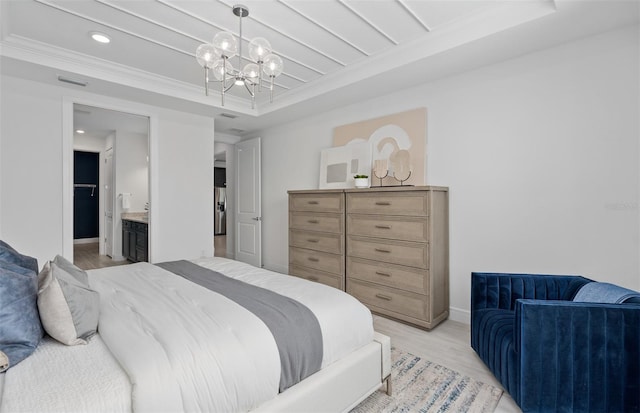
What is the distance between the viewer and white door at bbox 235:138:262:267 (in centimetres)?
540

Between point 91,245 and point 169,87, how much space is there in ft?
17.6

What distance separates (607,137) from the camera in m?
2.37

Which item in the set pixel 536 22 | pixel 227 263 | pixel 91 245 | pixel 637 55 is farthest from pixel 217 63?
pixel 91 245

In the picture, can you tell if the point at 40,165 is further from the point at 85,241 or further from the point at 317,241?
the point at 85,241

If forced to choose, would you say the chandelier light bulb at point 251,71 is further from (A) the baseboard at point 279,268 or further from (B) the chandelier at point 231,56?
(A) the baseboard at point 279,268

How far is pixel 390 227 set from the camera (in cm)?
314

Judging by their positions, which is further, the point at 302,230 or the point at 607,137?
the point at 302,230

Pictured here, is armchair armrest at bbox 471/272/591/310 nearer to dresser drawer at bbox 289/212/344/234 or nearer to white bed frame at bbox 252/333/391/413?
white bed frame at bbox 252/333/391/413

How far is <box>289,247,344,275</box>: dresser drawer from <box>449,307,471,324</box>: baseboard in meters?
1.20

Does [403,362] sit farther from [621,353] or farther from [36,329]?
[36,329]

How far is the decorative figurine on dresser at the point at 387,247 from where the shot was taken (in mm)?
2916

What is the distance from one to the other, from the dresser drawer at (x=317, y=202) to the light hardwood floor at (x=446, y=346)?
128cm

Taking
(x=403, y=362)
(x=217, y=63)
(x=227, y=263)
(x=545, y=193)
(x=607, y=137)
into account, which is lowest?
(x=403, y=362)

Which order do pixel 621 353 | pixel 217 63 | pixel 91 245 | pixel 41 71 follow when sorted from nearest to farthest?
1. pixel 621 353
2. pixel 217 63
3. pixel 41 71
4. pixel 91 245
